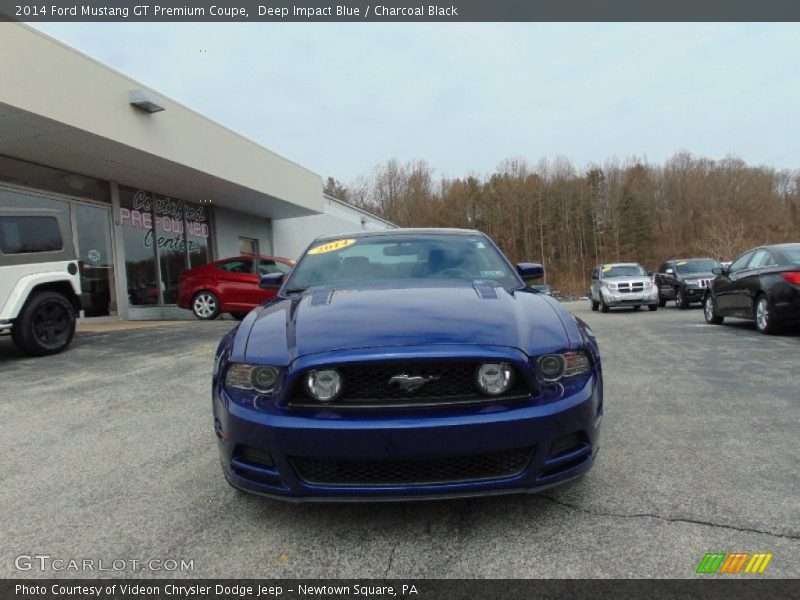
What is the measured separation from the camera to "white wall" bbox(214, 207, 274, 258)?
56.6ft

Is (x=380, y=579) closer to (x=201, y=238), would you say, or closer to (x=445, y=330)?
(x=445, y=330)

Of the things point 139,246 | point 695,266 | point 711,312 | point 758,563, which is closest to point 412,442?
point 758,563

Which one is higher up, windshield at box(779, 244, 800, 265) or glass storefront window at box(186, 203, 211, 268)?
glass storefront window at box(186, 203, 211, 268)

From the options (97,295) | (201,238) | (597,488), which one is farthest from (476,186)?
(597,488)

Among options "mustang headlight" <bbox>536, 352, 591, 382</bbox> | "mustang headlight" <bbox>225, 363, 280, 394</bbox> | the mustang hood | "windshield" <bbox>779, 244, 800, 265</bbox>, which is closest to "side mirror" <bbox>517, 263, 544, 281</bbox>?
the mustang hood

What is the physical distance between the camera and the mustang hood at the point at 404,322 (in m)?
2.23

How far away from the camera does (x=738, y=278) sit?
8.55 meters

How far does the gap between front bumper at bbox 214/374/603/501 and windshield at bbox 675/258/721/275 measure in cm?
1632

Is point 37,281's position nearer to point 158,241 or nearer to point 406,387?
point 406,387

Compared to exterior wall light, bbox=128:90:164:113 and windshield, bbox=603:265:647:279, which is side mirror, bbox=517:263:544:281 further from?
windshield, bbox=603:265:647:279

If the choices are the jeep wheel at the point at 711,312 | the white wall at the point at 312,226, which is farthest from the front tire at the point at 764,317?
the white wall at the point at 312,226

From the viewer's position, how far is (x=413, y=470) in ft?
6.77

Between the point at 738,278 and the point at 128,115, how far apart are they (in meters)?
11.0

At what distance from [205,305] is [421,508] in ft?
36.2
